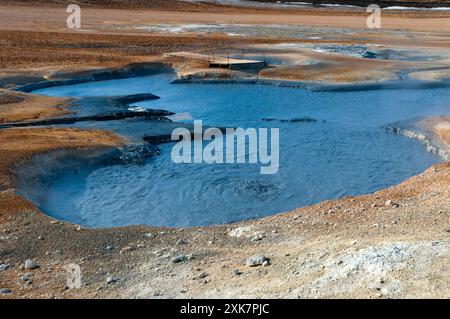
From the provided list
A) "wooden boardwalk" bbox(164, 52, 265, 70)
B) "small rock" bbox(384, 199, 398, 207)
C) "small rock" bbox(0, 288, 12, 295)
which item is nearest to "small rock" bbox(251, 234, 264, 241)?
"small rock" bbox(384, 199, 398, 207)

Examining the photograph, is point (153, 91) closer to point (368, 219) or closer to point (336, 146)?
point (336, 146)

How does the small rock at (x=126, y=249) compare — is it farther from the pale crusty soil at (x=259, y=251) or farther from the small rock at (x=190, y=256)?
the small rock at (x=190, y=256)

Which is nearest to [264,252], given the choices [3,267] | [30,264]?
[30,264]

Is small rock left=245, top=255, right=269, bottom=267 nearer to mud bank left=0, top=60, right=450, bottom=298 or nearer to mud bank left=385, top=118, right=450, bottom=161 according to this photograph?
mud bank left=0, top=60, right=450, bottom=298

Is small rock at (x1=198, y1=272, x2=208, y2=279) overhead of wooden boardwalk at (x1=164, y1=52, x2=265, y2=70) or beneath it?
beneath

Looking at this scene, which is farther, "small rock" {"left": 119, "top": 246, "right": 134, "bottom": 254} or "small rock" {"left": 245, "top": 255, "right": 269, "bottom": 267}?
"small rock" {"left": 119, "top": 246, "right": 134, "bottom": 254}

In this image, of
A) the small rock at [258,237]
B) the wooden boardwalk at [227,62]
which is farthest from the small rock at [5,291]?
the wooden boardwalk at [227,62]

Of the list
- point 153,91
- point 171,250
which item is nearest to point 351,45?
point 153,91

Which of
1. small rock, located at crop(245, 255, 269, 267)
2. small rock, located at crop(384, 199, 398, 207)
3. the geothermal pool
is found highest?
small rock, located at crop(384, 199, 398, 207)
